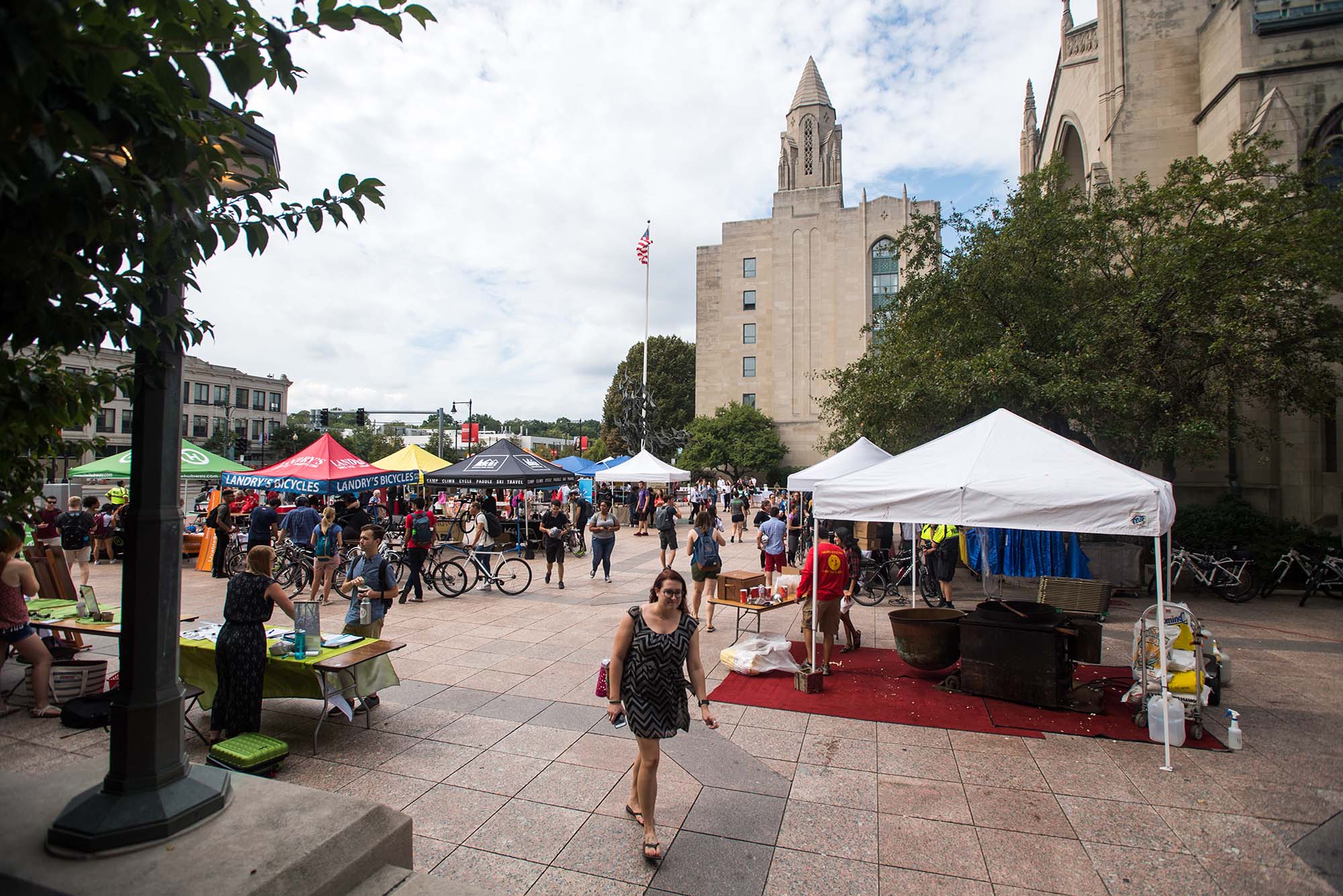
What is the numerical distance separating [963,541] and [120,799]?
16.1 meters

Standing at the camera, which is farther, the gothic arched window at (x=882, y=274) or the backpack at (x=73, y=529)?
the gothic arched window at (x=882, y=274)

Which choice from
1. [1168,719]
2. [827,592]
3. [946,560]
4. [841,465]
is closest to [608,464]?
[841,465]

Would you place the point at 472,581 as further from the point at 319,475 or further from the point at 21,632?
the point at 21,632

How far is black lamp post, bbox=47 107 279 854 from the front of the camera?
10.4ft

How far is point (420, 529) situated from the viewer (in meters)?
12.6

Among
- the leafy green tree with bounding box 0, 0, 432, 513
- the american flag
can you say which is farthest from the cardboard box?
the american flag

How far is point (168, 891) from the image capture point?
284 cm

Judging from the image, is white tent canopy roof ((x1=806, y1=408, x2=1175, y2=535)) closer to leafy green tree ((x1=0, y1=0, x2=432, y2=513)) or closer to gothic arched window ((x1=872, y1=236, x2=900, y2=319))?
leafy green tree ((x1=0, y1=0, x2=432, y2=513))

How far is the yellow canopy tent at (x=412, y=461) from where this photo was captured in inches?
843

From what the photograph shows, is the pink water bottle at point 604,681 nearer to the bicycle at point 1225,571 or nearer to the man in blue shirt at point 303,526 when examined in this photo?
the man in blue shirt at point 303,526

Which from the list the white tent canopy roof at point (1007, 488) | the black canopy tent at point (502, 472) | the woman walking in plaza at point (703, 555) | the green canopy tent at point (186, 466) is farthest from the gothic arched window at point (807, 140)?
the white tent canopy roof at point (1007, 488)

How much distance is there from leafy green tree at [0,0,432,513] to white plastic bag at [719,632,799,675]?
271 inches

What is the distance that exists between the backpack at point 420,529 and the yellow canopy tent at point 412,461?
27.8ft

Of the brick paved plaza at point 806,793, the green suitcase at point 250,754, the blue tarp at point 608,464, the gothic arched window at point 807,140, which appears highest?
the gothic arched window at point 807,140
